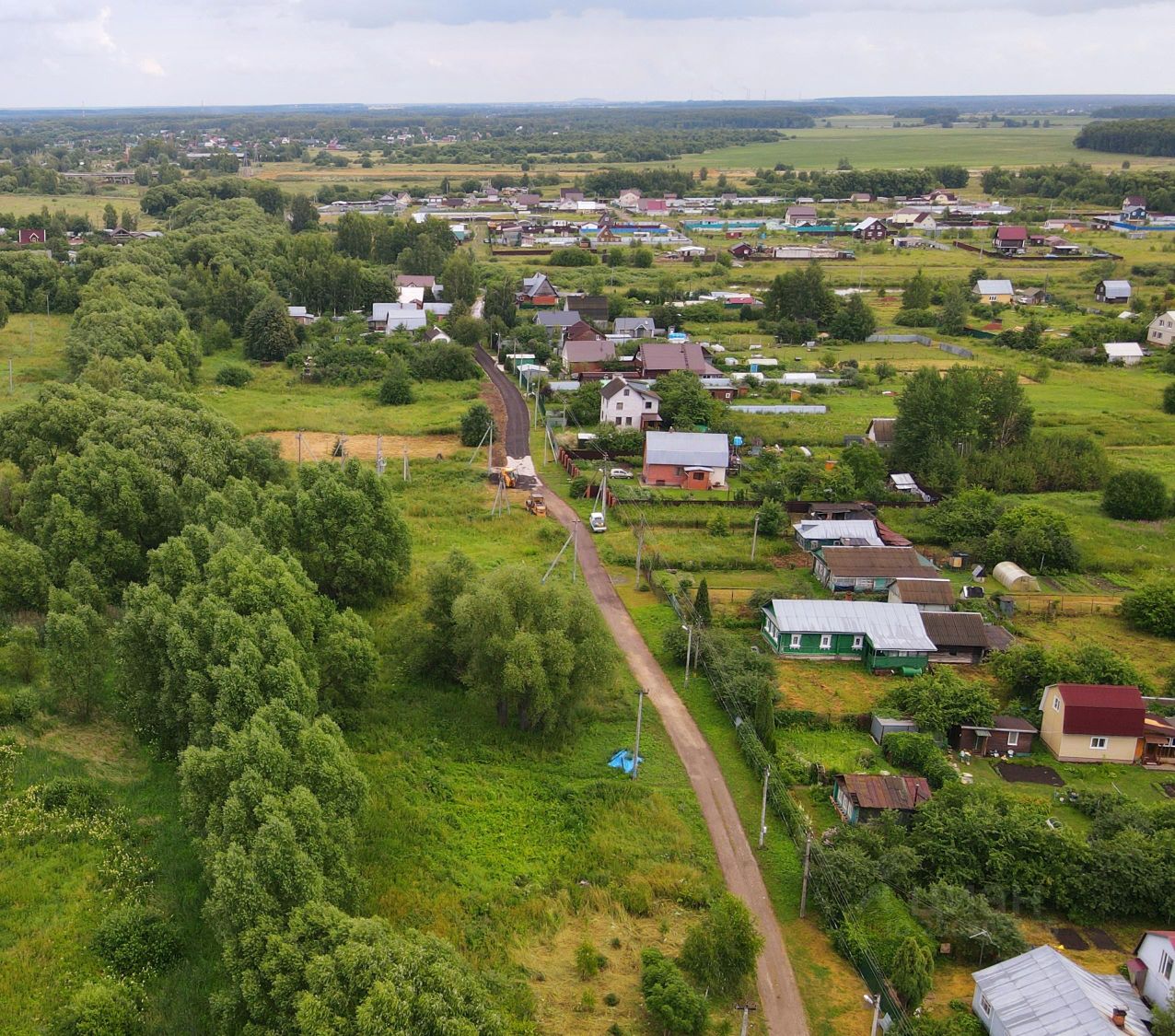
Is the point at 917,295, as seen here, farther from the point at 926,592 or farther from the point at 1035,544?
the point at 926,592

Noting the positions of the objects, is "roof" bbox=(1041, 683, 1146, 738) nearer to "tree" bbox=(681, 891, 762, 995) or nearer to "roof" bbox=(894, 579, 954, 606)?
"roof" bbox=(894, 579, 954, 606)

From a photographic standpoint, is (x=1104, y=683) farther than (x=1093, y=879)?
Yes

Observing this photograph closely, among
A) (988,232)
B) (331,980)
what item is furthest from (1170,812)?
(988,232)

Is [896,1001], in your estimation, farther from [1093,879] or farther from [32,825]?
[32,825]

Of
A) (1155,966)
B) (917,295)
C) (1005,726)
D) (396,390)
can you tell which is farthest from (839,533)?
(917,295)

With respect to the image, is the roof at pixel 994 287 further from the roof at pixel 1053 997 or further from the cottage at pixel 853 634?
the roof at pixel 1053 997

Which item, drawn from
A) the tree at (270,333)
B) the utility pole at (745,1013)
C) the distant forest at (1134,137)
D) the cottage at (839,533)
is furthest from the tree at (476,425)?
the distant forest at (1134,137)
